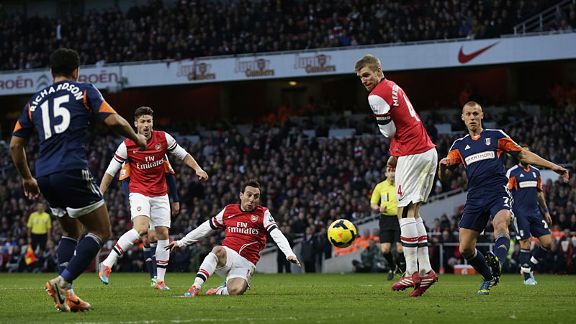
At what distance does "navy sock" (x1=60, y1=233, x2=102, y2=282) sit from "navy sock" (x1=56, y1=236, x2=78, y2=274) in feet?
1.28

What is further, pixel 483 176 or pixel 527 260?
pixel 527 260

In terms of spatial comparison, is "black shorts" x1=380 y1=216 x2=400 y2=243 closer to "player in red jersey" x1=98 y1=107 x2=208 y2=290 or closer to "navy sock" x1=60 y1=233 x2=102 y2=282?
"player in red jersey" x1=98 y1=107 x2=208 y2=290

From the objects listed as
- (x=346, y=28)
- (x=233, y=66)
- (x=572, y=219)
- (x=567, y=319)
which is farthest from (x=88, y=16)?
(x=567, y=319)

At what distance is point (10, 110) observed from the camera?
1996 inches

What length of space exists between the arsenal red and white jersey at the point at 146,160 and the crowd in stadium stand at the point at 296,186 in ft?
42.1

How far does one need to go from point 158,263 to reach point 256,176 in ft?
68.0

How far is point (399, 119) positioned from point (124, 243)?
16.9 feet

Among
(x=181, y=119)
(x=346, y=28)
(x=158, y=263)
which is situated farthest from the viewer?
(x=181, y=119)

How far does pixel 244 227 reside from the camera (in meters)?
12.6

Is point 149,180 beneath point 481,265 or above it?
above

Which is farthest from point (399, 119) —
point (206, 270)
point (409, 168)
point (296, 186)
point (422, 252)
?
point (296, 186)

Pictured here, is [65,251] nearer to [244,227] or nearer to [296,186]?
[244,227]

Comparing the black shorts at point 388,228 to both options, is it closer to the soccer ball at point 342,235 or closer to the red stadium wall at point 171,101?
the soccer ball at point 342,235

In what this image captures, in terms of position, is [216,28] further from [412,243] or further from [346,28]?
[412,243]
